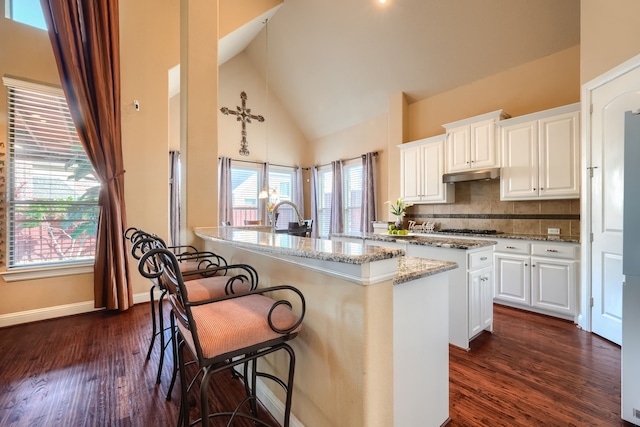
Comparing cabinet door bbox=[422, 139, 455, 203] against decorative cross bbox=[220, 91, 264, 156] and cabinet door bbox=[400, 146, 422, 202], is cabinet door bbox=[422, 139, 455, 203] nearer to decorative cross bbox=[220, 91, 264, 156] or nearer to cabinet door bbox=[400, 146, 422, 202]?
cabinet door bbox=[400, 146, 422, 202]

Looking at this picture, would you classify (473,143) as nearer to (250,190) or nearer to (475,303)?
(475,303)

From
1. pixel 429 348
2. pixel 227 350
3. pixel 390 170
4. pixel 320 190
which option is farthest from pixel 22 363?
pixel 320 190

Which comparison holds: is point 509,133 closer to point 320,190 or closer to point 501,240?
point 501,240

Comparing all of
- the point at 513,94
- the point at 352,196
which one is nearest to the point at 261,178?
the point at 352,196

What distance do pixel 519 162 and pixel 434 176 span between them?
1.14 meters

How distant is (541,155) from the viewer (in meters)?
3.26

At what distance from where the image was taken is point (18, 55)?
9.39 ft

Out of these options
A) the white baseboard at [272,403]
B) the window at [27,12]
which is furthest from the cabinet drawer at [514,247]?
the window at [27,12]

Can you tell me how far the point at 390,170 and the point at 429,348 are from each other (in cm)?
414

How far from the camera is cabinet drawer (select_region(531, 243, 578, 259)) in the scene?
2879 mm

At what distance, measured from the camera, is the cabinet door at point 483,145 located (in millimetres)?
3637

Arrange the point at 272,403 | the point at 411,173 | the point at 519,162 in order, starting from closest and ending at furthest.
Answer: the point at 272,403, the point at 519,162, the point at 411,173

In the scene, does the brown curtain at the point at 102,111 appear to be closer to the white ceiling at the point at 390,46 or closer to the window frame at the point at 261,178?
the window frame at the point at 261,178

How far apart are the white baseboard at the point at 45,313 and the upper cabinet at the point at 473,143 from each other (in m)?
5.07
